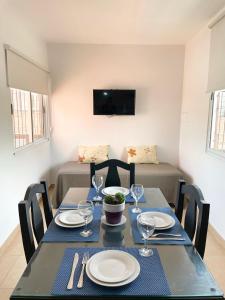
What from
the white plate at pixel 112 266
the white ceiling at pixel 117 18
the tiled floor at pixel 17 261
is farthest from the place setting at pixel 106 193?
the white ceiling at pixel 117 18

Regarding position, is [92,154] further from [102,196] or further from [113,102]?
[102,196]

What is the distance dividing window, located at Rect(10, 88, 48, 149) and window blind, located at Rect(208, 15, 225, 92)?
239 centimetres

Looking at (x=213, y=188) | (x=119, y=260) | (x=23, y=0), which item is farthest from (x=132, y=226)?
(x=23, y=0)

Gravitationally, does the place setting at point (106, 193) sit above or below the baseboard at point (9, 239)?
above

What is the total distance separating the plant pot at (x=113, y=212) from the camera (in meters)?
1.32

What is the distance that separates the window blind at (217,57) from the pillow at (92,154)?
6.50 ft

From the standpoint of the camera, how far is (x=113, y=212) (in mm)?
1334

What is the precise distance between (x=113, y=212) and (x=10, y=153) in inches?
66.7

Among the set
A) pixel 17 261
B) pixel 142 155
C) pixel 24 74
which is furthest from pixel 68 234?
pixel 142 155

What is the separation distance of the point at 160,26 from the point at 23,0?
1.69 metres

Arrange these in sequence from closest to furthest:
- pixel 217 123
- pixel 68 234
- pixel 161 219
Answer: pixel 68 234, pixel 161 219, pixel 217 123

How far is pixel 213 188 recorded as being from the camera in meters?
2.80

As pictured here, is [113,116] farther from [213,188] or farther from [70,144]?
[213,188]

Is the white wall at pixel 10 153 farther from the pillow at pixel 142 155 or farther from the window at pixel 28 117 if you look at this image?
the pillow at pixel 142 155
